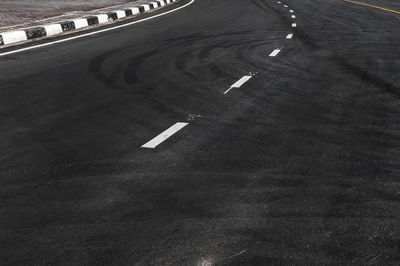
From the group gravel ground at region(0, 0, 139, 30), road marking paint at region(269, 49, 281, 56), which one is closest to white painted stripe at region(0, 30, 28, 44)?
gravel ground at region(0, 0, 139, 30)

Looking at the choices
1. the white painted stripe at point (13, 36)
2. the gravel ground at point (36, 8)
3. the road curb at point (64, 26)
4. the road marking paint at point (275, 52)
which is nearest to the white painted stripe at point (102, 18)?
the road curb at point (64, 26)

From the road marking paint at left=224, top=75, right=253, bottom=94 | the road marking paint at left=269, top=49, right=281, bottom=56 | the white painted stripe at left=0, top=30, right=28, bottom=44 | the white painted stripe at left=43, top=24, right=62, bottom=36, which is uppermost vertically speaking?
the white painted stripe at left=0, top=30, right=28, bottom=44

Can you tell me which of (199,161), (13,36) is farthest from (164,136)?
(13,36)

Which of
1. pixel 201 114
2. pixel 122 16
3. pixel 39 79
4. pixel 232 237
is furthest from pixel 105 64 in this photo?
pixel 122 16

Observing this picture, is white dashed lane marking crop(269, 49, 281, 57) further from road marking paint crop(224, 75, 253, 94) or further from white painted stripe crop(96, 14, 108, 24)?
white painted stripe crop(96, 14, 108, 24)

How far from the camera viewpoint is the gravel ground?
15569mm

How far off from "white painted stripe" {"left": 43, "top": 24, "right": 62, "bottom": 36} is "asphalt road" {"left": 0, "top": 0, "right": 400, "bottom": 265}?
11.6 ft

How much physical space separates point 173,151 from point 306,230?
6.11 feet

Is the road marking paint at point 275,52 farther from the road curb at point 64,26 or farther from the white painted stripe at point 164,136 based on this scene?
the road curb at point 64,26

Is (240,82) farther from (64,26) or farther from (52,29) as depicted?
(64,26)

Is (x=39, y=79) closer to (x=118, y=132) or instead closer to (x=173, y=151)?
(x=118, y=132)

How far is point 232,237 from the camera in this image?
138 inches

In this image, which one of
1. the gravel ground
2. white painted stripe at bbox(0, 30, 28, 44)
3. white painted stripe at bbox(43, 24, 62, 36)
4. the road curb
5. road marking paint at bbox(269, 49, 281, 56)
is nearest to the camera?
road marking paint at bbox(269, 49, 281, 56)

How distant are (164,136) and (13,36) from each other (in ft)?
26.5
